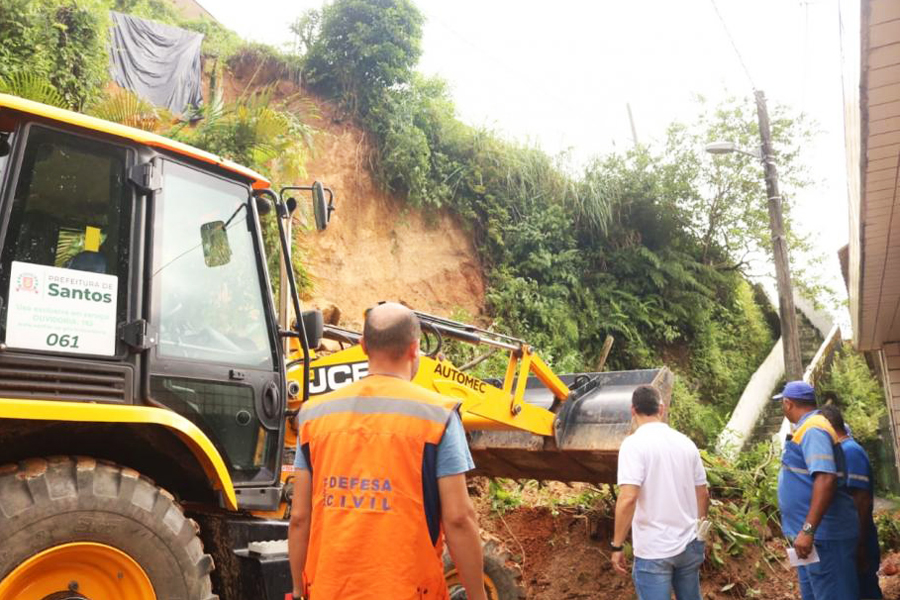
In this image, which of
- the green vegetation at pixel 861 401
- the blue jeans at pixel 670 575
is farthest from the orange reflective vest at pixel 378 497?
the green vegetation at pixel 861 401

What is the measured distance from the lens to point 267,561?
380 centimetres

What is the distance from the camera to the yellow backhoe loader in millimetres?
3279

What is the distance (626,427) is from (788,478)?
1.18m

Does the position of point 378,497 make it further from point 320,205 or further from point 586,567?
point 586,567

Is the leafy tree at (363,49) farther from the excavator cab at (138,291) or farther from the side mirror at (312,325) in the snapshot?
the side mirror at (312,325)

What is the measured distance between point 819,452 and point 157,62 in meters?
13.5

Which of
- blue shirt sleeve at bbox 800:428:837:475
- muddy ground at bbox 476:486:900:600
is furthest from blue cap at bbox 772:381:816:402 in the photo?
muddy ground at bbox 476:486:900:600

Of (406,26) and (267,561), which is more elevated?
(406,26)

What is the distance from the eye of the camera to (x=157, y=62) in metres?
14.5

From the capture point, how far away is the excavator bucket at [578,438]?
605cm

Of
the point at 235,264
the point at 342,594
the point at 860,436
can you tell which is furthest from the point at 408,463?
the point at 860,436

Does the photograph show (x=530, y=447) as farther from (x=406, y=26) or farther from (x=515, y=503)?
(x=406, y=26)

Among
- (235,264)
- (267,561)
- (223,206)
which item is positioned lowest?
(267,561)

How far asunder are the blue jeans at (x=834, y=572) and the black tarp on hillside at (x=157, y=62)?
12.7 metres
